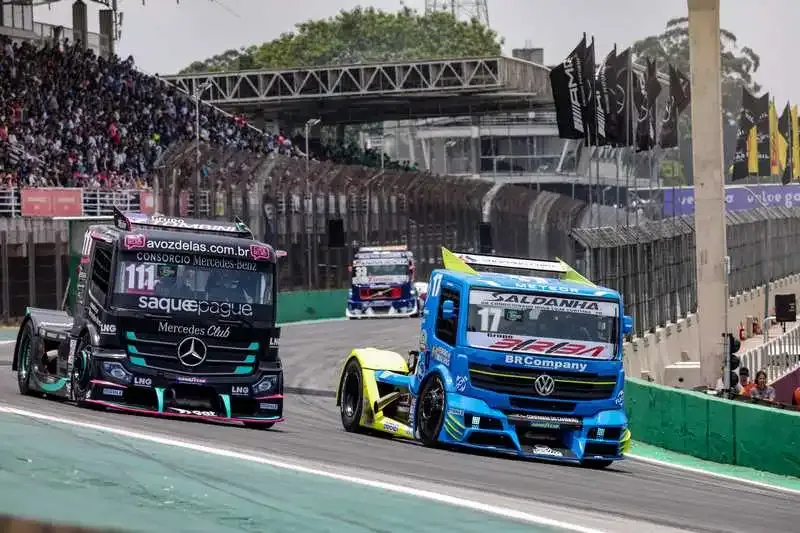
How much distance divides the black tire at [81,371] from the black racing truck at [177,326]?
0.06 ft

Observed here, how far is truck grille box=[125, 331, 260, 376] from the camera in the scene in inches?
728

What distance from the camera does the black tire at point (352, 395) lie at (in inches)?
774

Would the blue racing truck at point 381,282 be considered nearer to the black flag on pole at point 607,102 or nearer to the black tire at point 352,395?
the black flag on pole at point 607,102

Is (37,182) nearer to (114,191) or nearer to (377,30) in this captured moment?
(114,191)

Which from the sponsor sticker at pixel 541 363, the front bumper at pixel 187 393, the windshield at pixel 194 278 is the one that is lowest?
the front bumper at pixel 187 393

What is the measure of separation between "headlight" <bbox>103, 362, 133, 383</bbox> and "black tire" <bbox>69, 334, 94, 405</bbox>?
0.19 meters

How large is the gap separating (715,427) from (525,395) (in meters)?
4.57

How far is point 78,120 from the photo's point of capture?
157 ft

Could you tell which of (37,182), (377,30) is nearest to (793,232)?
(37,182)

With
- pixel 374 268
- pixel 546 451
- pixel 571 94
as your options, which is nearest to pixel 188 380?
pixel 546 451

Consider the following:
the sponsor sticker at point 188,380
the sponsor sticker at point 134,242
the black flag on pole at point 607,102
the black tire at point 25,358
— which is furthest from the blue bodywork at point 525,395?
the black flag on pole at point 607,102

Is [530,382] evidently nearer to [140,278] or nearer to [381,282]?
[140,278]

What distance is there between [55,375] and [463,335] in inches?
210

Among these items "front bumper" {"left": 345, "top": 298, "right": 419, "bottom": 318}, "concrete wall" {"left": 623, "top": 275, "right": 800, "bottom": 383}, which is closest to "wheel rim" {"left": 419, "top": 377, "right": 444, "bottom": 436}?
"concrete wall" {"left": 623, "top": 275, "right": 800, "bottom": 383}
